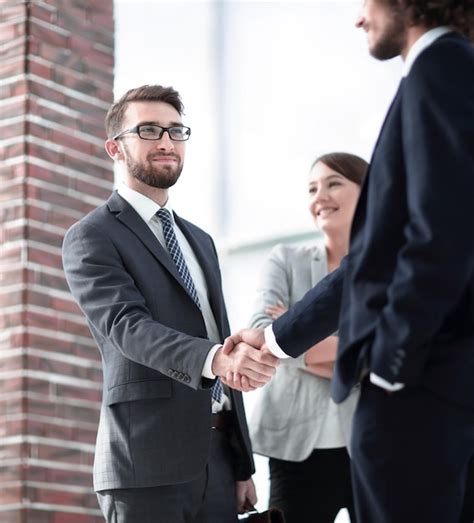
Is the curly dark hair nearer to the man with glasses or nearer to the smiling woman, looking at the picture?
the man with glasses

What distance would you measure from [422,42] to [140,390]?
1.22m

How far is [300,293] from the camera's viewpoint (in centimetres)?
378

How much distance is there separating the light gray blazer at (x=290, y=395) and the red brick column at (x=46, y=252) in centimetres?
67

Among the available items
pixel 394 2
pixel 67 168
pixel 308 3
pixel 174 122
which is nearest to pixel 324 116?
pixel 308 3

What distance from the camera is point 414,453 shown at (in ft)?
6.68

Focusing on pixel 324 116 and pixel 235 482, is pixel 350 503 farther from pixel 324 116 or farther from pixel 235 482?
pixel 324 116

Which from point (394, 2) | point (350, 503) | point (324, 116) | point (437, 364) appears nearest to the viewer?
point (437, 364)

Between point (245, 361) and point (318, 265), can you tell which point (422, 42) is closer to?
point (245, 361)

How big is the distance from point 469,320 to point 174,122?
4.88 ft

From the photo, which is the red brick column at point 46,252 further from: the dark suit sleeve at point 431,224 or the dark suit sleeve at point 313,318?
the dark suit sleeve at point 431,224

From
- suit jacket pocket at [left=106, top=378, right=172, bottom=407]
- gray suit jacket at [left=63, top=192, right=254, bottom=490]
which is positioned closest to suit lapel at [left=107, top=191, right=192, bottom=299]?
gray suit jacket at [left=63, top=192, right=254, bottom=490]

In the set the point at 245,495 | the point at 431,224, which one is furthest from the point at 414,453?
the point at 245,495

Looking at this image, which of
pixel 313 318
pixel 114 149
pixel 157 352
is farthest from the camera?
pixel 114 149

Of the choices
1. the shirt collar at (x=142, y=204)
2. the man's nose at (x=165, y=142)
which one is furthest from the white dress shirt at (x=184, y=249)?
the man's nose at (x=165, y=142)
